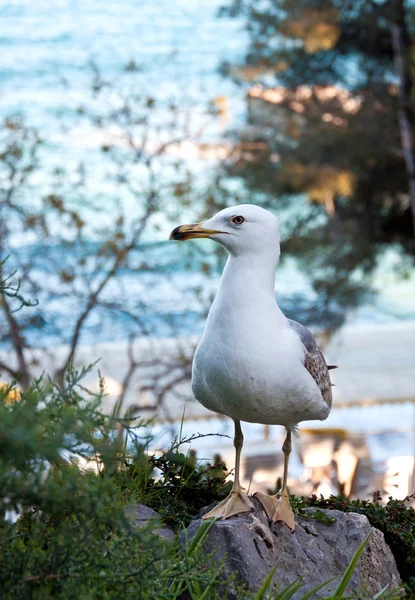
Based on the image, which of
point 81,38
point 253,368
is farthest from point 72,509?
point 81,38

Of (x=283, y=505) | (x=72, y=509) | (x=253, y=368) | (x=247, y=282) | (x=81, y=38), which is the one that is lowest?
(x=72, y=509)

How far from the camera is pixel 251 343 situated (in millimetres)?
1371

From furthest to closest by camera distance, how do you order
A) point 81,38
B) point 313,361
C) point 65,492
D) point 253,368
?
point 81,38
point 313,361
point 253,368
point 65,492

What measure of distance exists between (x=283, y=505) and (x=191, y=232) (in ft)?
1.91

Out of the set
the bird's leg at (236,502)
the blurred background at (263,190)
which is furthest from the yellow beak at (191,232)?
the blurred background at (263,190)

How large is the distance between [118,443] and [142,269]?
361 centimetres

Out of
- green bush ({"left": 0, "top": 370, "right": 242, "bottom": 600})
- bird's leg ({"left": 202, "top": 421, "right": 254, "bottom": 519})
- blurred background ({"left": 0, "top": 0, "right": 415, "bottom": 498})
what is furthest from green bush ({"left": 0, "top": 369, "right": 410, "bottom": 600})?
blurred background ({"left": 0, "top": 0, "right": 415, "bottom": 498})

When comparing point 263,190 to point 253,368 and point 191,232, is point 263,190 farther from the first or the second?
point 253,368

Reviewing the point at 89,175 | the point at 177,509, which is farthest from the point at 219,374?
the point at 89,175

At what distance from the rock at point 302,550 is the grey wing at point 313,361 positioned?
27cm

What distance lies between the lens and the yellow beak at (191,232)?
1.42 m

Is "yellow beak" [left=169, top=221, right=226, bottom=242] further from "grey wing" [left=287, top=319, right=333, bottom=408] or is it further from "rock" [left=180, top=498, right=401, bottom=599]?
"rock" [left=180, top=498, right=401, bottom=599]

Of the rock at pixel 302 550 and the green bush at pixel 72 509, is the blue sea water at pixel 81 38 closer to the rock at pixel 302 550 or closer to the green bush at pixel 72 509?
the rock at pixel 302 550

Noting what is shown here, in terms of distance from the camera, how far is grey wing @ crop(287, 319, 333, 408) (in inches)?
58.6
